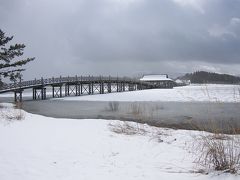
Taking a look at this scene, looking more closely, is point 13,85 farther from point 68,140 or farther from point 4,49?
point 68,140

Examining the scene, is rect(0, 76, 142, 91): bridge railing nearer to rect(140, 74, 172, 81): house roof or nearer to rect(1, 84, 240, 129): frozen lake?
rect(1, 84, 240, 129): frozen lake

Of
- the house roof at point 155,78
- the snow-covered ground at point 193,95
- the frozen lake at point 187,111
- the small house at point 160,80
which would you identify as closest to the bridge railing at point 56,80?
the snow-covered ground at point 193,95

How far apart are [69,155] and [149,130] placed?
5954 mm

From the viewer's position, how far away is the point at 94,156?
8.73 meters

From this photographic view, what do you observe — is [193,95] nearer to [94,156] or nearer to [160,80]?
[94,156]

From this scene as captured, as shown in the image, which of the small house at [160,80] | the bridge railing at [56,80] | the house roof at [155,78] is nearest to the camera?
the bridge railing at [56,80]

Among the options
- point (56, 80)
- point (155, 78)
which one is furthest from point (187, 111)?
point (155, 78)

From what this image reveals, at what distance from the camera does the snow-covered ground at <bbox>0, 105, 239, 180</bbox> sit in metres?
6.60

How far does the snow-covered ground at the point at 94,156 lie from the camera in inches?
260

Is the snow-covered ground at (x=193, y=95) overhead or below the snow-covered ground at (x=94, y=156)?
overhead

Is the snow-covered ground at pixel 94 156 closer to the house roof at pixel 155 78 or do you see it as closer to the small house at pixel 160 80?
the small house at pixel 160 80

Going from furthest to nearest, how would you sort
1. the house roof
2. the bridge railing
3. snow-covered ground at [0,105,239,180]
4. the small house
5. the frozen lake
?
the house roof < the small house < the bridge railing < the frozen lake < snow-covered ground at [0,105,239,180]

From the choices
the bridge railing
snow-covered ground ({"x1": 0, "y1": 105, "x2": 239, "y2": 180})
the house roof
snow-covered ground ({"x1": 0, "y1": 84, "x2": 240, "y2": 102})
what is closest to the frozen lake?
snow-covered ground ({"x1": 0, "y1": 84, "x2": 240, "y2": 102})

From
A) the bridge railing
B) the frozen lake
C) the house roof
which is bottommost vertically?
the frozen lake
